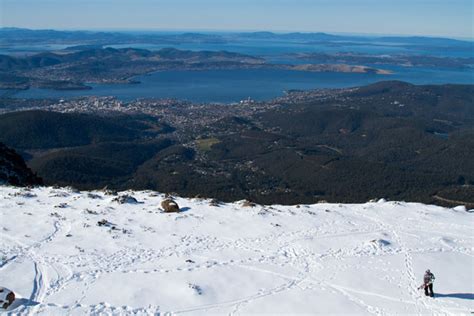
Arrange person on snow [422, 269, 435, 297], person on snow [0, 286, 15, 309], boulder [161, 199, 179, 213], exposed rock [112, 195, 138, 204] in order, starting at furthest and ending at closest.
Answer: exposed rock [112, 195, 138, 204] < boulder [161, 199, 179, 213] < person on snow [422, 269, 435, 297] < person on snow [0, 286, 15, 309]

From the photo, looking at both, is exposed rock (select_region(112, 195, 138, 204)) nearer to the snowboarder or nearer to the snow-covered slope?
the snow-covered slope

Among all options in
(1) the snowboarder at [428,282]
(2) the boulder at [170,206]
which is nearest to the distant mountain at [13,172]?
(2) the boulder at [170,206]

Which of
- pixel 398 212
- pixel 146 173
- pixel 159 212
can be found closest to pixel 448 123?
pixel 146 173

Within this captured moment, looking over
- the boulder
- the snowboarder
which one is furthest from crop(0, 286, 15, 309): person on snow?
the snowboarder

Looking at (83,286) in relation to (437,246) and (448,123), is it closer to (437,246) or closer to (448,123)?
(437,246)

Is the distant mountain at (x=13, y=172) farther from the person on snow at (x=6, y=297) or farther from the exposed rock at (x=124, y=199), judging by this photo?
the person on snow at (x=6, y=297)

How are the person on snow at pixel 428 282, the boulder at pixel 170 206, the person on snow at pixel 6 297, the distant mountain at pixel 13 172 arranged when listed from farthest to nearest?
1. the distant mountain at pixel 13 172
2. the boulder at pixel 170 206
3. the person on snow at pixel 428 282
4. the person on snow at pixel 6 297

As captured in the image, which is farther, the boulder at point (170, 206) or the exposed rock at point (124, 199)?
the exposed rock at point (124, 199)

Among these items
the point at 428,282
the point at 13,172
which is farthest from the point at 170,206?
the point at 13,172

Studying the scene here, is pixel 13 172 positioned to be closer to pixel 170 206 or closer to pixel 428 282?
pixel 170 206
